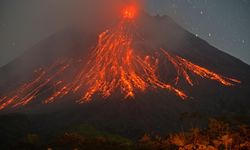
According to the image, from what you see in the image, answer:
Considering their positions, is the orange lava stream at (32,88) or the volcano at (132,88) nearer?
the volcano at (132,88)

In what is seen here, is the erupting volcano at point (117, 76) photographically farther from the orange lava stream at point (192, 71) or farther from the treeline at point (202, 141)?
the treeline at point (202, 141)

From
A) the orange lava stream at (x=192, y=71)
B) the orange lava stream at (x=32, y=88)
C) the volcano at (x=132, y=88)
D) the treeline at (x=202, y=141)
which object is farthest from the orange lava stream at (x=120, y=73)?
the treeline at (x=202, y=141)

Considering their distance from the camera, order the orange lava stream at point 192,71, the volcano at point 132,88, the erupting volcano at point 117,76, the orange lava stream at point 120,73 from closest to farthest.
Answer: the volcano at point 132,88 < the orange lava stream at point 120,73 < the erupting volcano at point 117,76 < the orange lava stream at point 192,71

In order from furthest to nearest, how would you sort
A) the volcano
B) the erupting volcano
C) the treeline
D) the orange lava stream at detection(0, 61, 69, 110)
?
the orange lava stream at detection(0, 61, 69, 110)
the erupting volcano
the volcano
the treeline

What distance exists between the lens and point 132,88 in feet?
494

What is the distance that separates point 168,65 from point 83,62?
122 feet

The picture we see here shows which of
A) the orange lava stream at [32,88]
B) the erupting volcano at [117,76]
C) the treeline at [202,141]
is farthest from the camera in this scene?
the orange lava stream at [32,88]

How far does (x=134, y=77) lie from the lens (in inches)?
6437

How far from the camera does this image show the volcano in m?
132

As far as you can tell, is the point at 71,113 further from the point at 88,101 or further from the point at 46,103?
the point at 46,103

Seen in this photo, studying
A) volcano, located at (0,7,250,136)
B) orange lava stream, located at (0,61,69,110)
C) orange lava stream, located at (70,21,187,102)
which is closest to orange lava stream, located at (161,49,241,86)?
volcano, located at (0,7,250,136)

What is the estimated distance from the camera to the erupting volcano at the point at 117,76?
15475 centimetres

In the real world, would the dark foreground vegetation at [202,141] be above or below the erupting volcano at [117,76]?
below

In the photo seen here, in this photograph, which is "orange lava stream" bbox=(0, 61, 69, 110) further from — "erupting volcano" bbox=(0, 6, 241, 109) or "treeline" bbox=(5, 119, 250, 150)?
"treeline" bbox=(5, 119, 250, 150)
